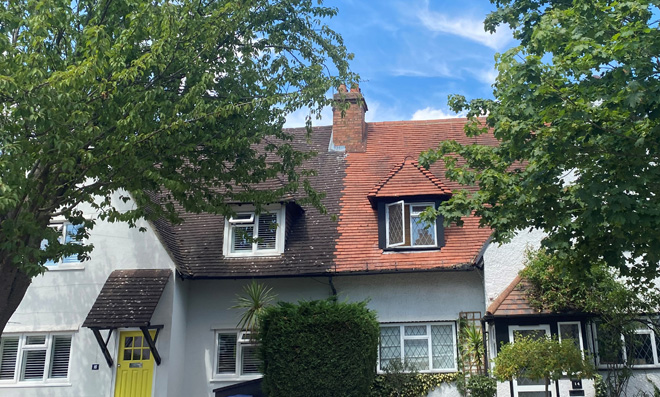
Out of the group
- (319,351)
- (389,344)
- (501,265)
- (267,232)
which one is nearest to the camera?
(319,351)

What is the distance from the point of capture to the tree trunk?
11625mm

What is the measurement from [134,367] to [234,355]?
8.79 feet

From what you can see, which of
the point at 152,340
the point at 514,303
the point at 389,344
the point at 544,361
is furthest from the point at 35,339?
the point at 544,361

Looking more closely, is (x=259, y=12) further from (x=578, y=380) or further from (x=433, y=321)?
(x=578, y=380)

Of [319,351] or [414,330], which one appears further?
[414,330]

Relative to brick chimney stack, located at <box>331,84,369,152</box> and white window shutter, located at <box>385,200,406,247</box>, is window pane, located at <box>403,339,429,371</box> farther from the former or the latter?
brick chimney stack, located at <box>331,84,369,152</box>

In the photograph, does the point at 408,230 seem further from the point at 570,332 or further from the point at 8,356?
the point at 8,356

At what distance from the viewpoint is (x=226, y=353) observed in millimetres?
18547

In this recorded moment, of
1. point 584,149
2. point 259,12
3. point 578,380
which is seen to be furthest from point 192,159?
point 578,380

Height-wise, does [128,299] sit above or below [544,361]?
above

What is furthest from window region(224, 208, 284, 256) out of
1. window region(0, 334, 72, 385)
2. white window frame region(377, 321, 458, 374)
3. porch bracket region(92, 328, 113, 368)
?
window region(0, 334, 72, 385)

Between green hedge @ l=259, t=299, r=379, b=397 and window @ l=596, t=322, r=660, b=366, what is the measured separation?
5.59m

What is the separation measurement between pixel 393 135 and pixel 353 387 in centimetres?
1137

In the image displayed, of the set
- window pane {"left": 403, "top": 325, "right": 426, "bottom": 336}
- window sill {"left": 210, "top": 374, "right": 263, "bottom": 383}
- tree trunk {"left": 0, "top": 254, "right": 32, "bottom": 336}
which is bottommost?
window sill {"left": 210, "top": 374, "right": 263, "bottom": 383}
